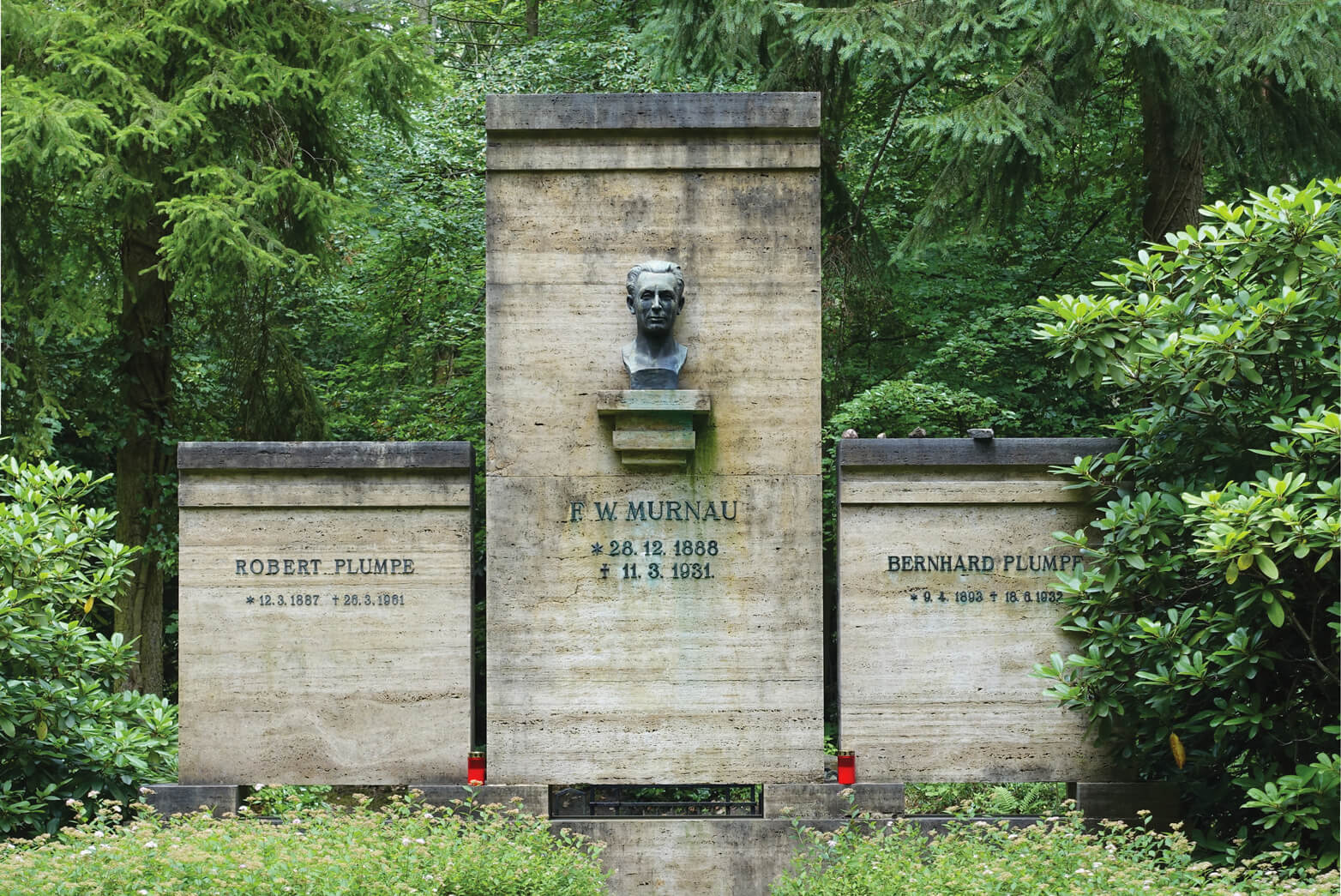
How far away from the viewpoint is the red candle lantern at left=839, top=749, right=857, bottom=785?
7.94 m

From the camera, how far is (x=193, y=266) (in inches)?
500

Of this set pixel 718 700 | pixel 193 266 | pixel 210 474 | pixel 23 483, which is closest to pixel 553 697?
pixel 718 700

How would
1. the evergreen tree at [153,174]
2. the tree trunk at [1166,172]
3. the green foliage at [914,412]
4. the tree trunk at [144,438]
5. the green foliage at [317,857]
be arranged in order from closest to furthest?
the green foliage at [317,857] < the green foliage at [914,412] < the evergreen tree at [153,174] < the tree trunk at [1166,172] < the tree trunk at [144,438]

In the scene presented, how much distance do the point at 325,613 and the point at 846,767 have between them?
314 cm

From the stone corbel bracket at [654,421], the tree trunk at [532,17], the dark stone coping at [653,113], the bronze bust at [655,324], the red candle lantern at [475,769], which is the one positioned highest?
the tree trunk at [532,17]

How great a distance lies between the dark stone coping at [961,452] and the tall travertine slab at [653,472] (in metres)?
0.31

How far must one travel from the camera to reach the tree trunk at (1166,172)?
12.8m

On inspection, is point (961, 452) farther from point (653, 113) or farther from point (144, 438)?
point (144, 438)

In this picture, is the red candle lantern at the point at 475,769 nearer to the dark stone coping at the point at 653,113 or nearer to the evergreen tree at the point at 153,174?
the dark stone coping at the point at 653,113

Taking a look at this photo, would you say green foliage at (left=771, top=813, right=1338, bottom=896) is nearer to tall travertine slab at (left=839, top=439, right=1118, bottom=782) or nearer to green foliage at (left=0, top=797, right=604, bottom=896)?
tall travertine slab at (left=839, top=439, right=1118, bottom=782)

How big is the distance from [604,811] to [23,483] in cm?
433

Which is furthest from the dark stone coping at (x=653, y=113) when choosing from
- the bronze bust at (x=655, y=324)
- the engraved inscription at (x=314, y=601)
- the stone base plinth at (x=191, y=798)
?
the stone base plinth at (x=191, y=798)

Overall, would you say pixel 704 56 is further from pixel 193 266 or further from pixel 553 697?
pixel 553 697

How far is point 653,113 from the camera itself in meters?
8.03
